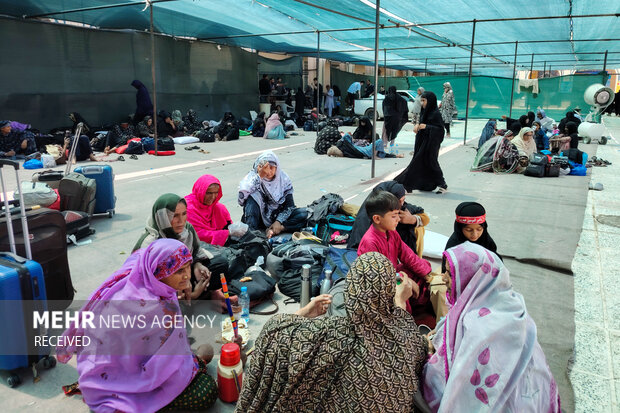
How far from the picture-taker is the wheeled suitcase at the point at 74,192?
16.5 ft

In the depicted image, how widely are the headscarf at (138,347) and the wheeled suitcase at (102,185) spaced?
355cm

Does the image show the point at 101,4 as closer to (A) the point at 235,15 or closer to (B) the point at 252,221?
(A) the point at 235,15

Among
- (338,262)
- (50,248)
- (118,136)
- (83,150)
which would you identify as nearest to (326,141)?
(118,136)

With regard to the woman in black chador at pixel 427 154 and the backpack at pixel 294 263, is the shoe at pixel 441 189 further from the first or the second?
the backpack at pixel 294 263

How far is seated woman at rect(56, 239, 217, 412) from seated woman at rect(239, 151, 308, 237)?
245cm

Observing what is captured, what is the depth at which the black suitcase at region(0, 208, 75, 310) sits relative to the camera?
2949 mm

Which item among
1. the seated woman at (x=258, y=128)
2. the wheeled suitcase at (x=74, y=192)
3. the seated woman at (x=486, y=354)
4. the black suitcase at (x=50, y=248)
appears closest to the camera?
the seated woman at (x=486, y=354)

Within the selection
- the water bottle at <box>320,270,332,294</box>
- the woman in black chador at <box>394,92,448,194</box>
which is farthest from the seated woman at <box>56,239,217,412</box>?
the woman in black chador at <box>394,92,448,194</box>

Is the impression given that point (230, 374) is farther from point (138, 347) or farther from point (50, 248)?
point (50, 248)

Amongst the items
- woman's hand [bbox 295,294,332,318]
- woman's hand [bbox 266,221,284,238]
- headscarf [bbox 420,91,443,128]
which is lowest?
woman's hand [bbox 266,221,284,238]

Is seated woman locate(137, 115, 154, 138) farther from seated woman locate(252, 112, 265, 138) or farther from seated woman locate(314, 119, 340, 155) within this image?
seated woman locate(314, 119, 340, 155)

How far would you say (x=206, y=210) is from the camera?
418 centimetres

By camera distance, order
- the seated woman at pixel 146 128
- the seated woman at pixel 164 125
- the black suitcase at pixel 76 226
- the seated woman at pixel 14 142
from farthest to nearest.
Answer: the seated woman at pixel 164 125 < the seated woman at pixel 146 128 < the seated woman at pixel 14 142 < the black suitcase at pixel 76 226

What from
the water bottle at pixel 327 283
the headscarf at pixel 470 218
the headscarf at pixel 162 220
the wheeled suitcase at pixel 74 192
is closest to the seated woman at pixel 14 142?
the wheeled suitcase at pixel 74 192
